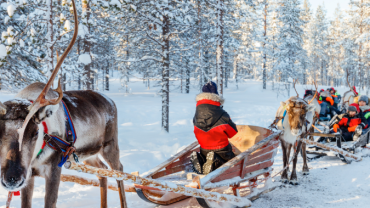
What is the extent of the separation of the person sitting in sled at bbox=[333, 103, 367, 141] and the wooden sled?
159 inches

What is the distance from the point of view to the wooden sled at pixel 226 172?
371cm

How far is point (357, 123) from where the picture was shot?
795cm

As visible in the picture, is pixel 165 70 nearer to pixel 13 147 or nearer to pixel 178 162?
pixel 178 162

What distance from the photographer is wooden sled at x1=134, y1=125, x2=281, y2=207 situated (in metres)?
3.71

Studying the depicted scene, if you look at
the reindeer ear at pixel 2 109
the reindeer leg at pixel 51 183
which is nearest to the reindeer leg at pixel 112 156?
the reindeer leg at pixel 51 183

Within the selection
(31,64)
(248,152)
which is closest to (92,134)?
(248,152)

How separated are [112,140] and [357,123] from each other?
801cm

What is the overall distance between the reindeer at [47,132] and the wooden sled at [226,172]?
2.55ft

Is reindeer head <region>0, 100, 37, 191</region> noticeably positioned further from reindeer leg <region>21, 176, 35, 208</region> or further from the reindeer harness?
reindeer leg <region>21, 176, 35, 208</region>

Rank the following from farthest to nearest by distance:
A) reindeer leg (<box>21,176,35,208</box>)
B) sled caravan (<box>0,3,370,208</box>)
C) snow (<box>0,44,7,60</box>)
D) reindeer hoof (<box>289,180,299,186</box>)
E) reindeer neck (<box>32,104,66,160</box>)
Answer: snow (<box>0,44,7,60</box>) → reindeer hoof (<box>289,180,299,186</box>) → reindeer leg (<box>21,176,35,208</box>) → reindeer neck (<box>32,104,66,160</box>) → sled caravan (<box>0,3,370,208</box>)

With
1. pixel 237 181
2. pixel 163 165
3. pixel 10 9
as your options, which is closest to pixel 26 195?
pixel 163 165

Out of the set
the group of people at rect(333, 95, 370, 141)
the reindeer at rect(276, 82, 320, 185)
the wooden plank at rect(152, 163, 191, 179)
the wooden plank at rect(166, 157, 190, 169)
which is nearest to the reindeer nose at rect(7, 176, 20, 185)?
the wooden plank at rect(152, 163, 191, 179)

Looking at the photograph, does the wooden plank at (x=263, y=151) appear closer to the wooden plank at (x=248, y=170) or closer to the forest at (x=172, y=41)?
the wooden plank at (x=248, y=170)

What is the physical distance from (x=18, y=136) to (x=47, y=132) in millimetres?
342
